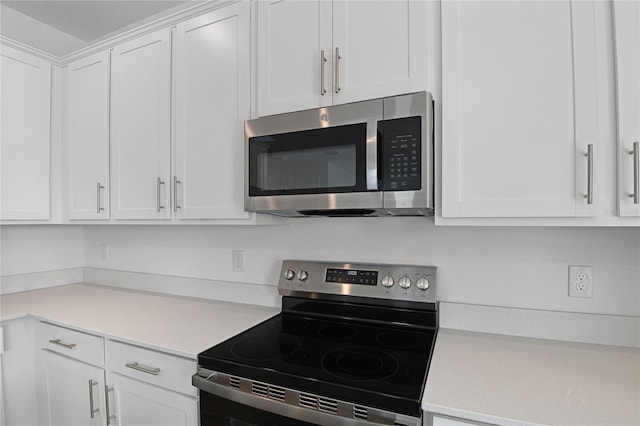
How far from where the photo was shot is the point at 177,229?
2168 millimetres

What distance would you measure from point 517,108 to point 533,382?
32.5 inches

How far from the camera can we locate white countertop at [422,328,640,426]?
0.84m

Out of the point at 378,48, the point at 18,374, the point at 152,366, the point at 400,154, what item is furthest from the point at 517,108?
the point at 18,374

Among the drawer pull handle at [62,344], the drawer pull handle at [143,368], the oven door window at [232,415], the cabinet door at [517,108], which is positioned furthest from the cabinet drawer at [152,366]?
the cabinet door at [517,108]

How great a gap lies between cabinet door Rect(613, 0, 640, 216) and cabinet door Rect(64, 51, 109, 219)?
231cm

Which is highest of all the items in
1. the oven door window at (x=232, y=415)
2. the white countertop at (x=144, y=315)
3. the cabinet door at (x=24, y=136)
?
the cabinet door at (x=24, y=136)

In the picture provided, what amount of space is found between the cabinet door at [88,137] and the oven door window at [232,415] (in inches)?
53.0

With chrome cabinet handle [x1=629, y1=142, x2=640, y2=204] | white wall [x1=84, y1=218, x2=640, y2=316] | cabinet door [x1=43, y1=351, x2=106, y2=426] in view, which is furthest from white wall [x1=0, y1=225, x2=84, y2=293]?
chrome cabinet handle [x1=629, y1=142, x2=640, y2=204]

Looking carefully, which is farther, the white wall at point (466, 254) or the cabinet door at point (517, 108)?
the white wall at point (466, 254)

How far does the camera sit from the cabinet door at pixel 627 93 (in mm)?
944

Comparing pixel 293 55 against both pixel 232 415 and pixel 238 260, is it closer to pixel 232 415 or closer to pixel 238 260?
pixel 238 260

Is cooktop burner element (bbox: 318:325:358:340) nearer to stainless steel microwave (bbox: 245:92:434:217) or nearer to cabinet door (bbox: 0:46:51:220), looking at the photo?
stainless steel microwave (bbox: 245:92:434:217)

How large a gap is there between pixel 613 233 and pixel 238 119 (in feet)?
5.07

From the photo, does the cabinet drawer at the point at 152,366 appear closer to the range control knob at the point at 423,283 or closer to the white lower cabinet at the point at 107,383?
the white lower cabinet at the point at 107,383
